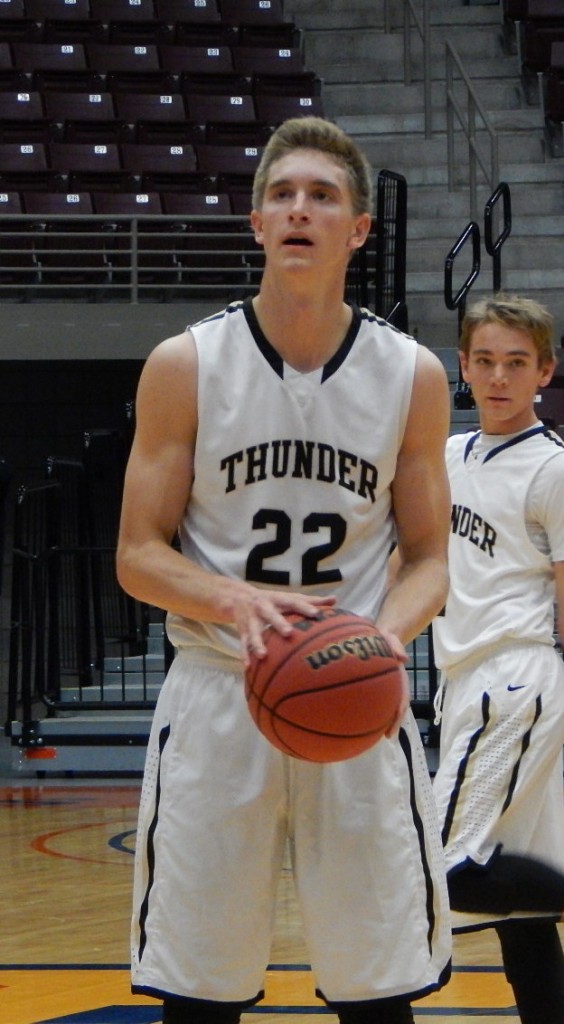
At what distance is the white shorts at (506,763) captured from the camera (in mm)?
3248

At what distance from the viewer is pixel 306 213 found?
223 centimetres

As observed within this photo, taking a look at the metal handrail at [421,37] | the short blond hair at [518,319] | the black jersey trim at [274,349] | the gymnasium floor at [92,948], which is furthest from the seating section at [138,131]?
the black jersey trim at [274,349]

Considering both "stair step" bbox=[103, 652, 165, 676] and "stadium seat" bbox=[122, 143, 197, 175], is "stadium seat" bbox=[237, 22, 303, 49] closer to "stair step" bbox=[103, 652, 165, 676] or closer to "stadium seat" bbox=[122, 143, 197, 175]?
"stadium seat" bbox=[122, 143, 197, 175]

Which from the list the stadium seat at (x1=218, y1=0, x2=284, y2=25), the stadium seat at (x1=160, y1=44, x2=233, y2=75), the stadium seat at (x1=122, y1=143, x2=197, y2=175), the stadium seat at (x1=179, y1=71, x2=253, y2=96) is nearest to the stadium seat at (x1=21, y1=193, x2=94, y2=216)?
the stadium seat at (x1=122, y1=143, x2=197, y2=175)

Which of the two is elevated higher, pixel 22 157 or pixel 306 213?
pixel 22 157

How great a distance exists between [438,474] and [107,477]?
9308 mm

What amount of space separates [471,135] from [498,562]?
31.5ft

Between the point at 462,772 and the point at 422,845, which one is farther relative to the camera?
the point at 462,772

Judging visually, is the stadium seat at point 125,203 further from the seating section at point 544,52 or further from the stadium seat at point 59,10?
the seating section at point 544,52

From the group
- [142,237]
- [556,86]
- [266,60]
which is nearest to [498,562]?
[142,237]

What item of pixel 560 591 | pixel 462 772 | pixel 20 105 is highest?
pixel 20 105

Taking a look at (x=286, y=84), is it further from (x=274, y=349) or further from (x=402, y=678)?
(x=402, y=678)

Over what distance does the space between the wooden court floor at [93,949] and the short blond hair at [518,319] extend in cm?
153

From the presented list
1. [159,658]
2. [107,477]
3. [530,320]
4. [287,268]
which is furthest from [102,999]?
[107,477]
